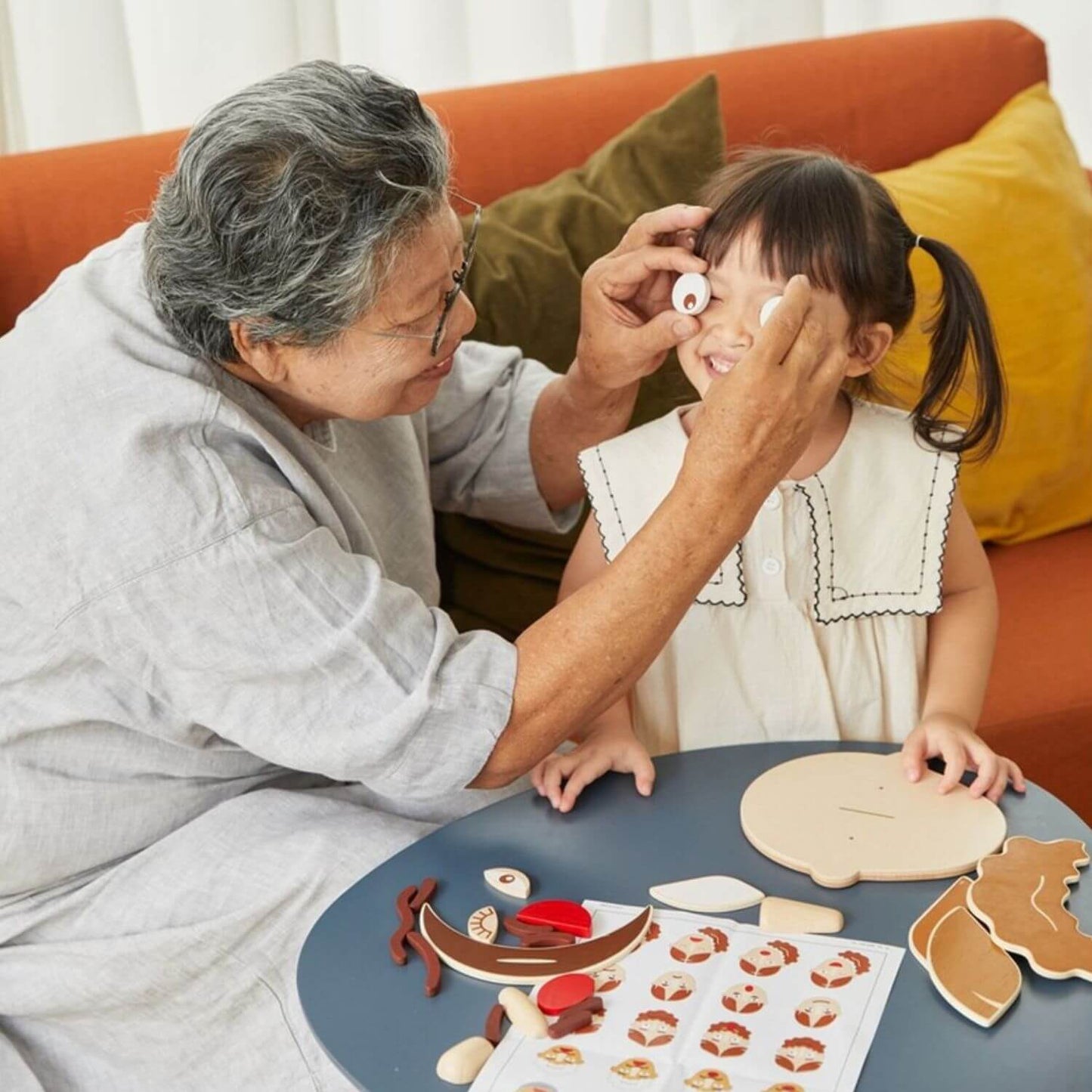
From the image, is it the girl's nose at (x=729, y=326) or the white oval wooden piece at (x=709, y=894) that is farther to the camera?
the girl's nose at (x=729, y=326)

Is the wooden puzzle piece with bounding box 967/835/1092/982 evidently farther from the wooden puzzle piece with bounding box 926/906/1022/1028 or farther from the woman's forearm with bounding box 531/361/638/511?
the woman's forearm with bounding box 531/361/638/511

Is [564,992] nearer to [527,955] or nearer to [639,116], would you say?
[527,955]

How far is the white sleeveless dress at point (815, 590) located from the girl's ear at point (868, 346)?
87 mm

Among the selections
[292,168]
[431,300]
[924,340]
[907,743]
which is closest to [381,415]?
[431,300]

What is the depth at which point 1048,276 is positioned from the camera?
6.59ft

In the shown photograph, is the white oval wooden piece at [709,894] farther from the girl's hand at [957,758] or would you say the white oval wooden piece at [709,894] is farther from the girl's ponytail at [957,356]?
the girl's ponytail at [957,356]

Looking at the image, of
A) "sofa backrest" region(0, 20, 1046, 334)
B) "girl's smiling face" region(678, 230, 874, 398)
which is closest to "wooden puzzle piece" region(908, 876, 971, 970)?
"girl's smiling face" region(678, 230, 874, 398)

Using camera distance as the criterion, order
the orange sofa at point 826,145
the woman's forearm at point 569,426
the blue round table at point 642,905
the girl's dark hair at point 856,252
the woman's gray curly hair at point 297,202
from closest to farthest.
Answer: the blue round table at point 642,905 → the woman's gray curly hair at point 297,202 → the girl's dark hair at point 856,252 → the woman's forearm at point 569,426 → the orange sofa at point 826,145

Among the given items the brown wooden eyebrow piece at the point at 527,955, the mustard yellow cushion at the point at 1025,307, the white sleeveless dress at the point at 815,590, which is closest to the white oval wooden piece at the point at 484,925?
the brown wooden eyebrow piece at the point at 527,955

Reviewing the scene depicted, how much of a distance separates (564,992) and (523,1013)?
3 cm

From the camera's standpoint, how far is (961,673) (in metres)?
1.35

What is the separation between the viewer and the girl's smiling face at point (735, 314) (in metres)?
Answer: 1.26

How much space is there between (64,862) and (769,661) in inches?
25.3

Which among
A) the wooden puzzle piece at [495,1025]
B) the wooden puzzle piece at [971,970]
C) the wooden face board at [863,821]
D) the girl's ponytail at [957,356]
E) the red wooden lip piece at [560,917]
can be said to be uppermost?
the girl's ponytail at [957,356]
